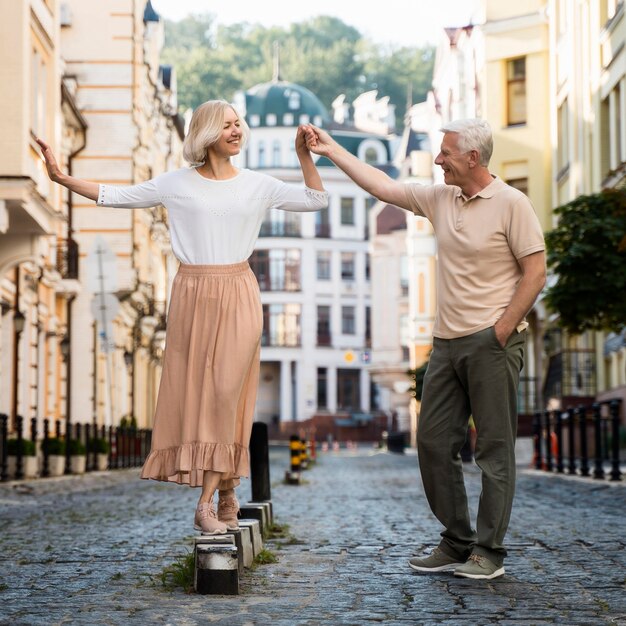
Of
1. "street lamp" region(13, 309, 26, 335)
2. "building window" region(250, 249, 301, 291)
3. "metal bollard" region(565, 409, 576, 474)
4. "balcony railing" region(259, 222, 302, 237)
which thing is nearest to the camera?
"metal bollard" region(565, 409, 576, 474)

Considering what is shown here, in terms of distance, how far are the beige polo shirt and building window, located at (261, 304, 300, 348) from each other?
91.6m

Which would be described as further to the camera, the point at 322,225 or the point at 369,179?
the point at 322,225

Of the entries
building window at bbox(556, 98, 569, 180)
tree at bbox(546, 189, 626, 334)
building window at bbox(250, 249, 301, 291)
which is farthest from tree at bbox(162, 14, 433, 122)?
tree at bbox(546, 189, 626, 334)

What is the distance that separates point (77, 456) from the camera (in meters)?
27.2

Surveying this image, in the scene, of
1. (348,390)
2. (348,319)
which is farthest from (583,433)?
(348,319)

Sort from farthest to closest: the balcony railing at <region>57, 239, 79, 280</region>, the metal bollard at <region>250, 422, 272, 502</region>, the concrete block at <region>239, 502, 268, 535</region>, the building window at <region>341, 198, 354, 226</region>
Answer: the building window at <region>341, 198, 354, 226</region>
the balcony railing at <region>57, 239, 79, 280</region>
the metal bollard at <region>250, 422, 272, 502</region>
the concrete block at <region>239, 502, 268, 535</region>

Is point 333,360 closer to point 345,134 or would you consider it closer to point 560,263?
point 345,134

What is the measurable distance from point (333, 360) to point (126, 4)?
182 ft

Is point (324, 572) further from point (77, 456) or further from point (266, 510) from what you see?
point (77, 456)

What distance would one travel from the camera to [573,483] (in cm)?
1970

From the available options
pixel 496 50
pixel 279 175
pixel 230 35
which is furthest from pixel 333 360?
pixel 496 50

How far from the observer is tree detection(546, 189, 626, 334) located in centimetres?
2045

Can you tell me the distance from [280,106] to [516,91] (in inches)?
2342

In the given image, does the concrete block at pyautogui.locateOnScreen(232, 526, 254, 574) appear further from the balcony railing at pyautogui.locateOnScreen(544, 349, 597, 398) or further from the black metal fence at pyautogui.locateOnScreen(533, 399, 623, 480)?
the balcony railing at pyautogui.locateOnScreen(544, 349, 597, 398)
